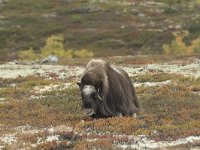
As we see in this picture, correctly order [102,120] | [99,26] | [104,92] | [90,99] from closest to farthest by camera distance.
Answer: [90,99] < [102,120] < [104,92] < [99,26]

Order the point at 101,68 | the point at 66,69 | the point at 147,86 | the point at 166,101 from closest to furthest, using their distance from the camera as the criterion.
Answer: the point at 101,68, the point at 166,101, the point at 147,86, the point at 66,69

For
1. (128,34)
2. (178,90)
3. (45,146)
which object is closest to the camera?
(45,146)

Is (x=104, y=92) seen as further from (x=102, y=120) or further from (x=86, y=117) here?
(x=86, y=117)

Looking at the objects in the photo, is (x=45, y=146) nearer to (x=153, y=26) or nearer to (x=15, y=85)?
(x=15, y=85)

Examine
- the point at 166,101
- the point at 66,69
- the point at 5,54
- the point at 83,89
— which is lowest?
the point at 5,54

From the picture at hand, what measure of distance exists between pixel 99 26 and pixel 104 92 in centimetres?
9978

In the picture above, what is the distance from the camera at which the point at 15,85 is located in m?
40.7

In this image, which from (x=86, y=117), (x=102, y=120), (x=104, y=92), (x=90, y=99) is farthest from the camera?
(x=86, y=117)

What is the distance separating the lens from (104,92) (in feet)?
74.1

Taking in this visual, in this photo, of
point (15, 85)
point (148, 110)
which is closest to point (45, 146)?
point (148, 110)

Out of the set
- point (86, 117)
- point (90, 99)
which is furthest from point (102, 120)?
point (86, 117)

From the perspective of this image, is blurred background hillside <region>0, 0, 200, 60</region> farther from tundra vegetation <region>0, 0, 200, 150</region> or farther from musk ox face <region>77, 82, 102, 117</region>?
musk ox face <region>77, 82, 102, 117</region>

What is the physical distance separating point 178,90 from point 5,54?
7331cm

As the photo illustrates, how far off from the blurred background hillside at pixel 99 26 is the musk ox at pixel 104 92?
59374 millimetres
